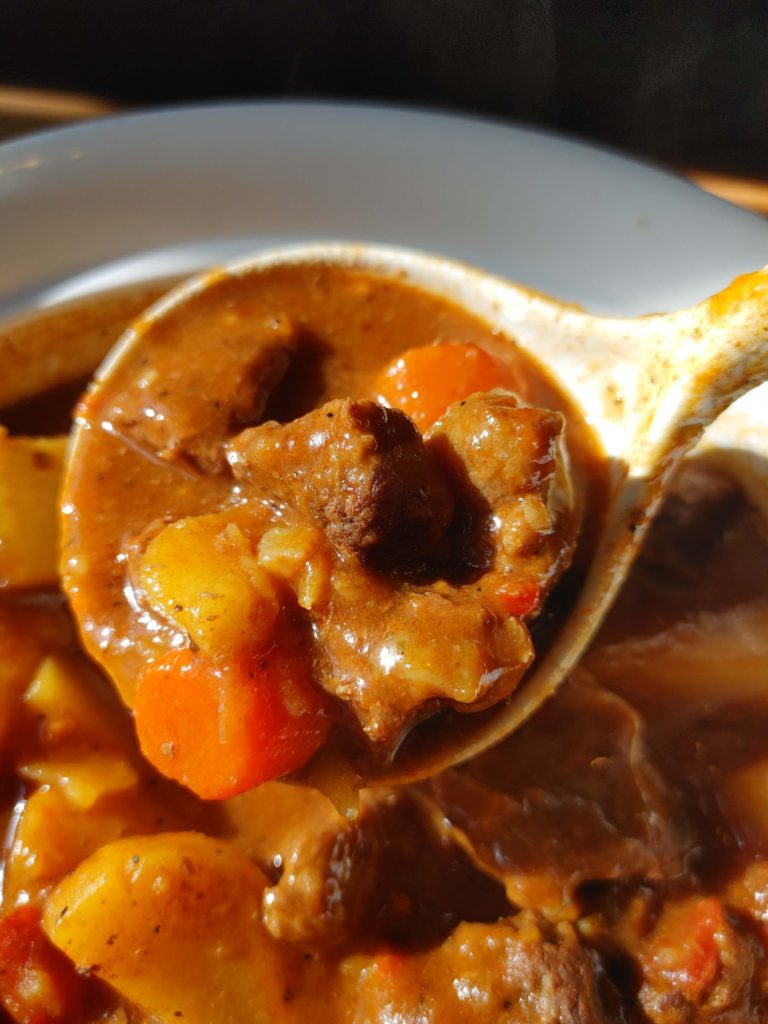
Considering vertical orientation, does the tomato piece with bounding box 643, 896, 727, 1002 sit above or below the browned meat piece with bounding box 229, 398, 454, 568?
below

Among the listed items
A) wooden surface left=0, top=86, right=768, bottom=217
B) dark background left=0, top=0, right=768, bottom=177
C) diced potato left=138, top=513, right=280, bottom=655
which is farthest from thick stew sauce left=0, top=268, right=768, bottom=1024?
dark background left=0, top=0, right=768, bottom=177

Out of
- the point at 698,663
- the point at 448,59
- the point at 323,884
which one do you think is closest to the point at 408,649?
the point at 323,884

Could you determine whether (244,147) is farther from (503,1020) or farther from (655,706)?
(503,1020)

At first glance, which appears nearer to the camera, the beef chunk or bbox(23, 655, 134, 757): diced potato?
the beef chunk

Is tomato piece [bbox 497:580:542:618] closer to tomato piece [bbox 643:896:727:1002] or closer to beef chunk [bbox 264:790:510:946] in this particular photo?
beef chunk [bbox 264:790:510:946]

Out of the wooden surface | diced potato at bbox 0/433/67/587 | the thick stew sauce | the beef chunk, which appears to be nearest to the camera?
the thick stew sauce

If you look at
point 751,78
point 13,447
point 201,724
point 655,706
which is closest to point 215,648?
point 201,724

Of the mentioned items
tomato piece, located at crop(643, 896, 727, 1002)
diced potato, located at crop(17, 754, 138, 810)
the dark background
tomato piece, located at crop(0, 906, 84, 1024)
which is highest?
the dark background
